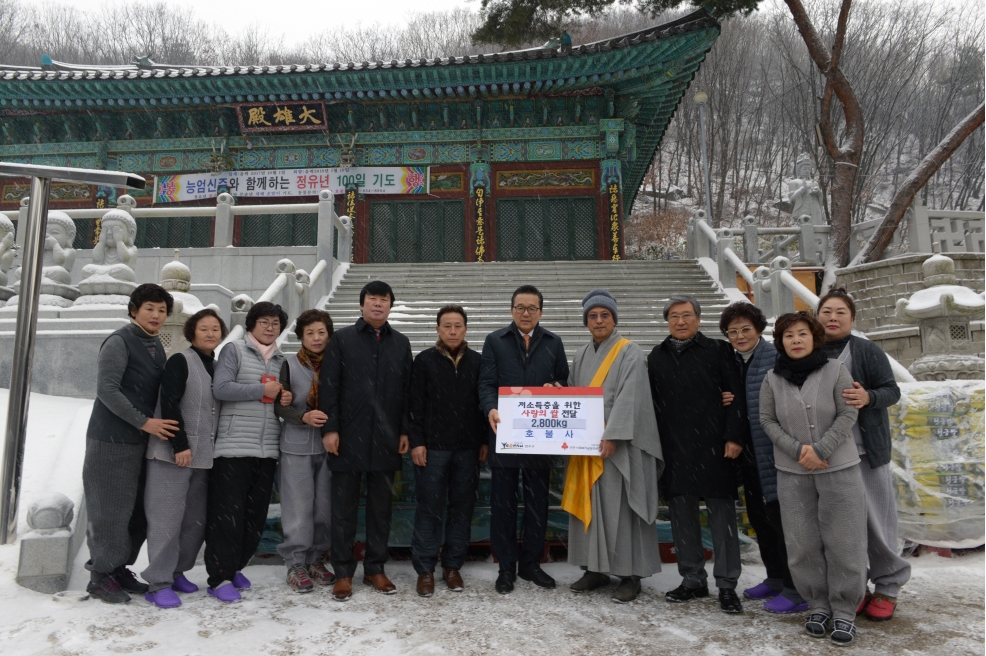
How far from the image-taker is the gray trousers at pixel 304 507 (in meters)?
3.72

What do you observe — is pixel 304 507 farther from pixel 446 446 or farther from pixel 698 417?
pixel 698 417

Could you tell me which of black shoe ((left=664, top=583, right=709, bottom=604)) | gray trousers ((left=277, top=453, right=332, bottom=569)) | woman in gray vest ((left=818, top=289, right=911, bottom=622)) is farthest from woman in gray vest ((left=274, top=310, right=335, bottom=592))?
woman in gray vest ((left=818, top=289, right=911, bottom=622))

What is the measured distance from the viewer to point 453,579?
371cm

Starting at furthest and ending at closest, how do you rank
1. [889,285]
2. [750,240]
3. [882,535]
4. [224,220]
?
[750,240] < [889,285] < [224,220] < [882,535]

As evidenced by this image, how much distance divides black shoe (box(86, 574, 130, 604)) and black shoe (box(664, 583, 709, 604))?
2816 millimetres

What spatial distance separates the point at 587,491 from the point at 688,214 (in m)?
30.8

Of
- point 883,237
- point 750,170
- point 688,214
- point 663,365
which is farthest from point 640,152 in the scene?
point 750,170

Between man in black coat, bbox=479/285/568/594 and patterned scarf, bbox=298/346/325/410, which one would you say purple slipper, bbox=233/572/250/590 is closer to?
patterned scarf, bbox=298/346/325/410

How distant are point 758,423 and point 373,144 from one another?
12.3 meters

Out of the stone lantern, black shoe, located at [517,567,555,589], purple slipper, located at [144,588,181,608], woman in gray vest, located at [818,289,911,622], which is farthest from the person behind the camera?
the stone lantern

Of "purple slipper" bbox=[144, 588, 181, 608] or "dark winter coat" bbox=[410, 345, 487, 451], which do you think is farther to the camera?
"dark winter coat" bbox=[410, 345, 487, 451]

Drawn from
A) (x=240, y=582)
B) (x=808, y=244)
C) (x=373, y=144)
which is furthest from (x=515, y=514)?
(x=808, y=244)

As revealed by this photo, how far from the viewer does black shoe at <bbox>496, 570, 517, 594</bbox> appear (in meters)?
3.63

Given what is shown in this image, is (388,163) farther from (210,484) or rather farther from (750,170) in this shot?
(750,170)
